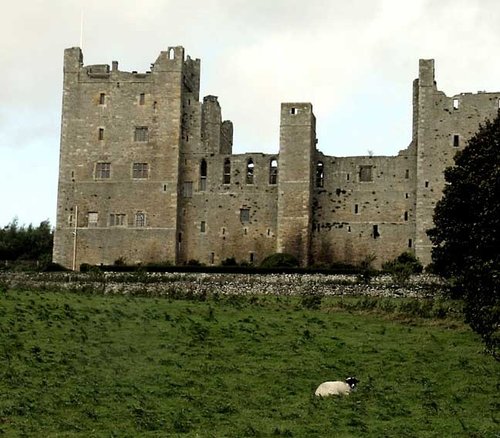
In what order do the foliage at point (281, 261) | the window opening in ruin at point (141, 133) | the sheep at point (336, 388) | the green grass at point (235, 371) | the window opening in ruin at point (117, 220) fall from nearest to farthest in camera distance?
the green grass at point (235, 371) < the sheep at point (336, 388) < the foliage at point (281, 261) < the window opening in ruin at point (117, 220) < the window opening in ruin at point (141, 133)

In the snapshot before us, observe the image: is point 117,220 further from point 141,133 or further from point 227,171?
point 227,171

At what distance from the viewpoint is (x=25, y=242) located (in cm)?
9312

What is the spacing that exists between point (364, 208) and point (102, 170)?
17.1m

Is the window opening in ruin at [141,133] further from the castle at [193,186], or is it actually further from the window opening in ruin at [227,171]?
the window opening in ruin at [227,171]

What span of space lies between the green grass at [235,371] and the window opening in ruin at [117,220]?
99.4 ft

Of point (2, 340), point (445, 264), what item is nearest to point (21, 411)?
point (2, 340)

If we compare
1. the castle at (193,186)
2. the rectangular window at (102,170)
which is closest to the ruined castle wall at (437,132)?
the castle at (193,186)

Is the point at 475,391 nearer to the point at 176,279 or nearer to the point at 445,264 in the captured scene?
the point at 445,264

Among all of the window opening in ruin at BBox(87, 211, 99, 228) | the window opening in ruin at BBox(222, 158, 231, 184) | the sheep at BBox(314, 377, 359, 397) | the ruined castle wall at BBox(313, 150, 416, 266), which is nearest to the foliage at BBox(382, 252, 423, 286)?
the ruined castle wall at BBox(313, 150, 416, 266)

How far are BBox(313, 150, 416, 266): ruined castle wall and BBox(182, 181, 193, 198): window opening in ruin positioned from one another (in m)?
8.12

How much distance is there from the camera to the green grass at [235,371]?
2662 centimetres

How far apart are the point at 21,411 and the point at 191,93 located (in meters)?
52.8

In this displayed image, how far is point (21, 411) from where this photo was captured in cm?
2764

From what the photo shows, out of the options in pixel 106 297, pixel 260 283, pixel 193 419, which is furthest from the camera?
pixel 260 283
